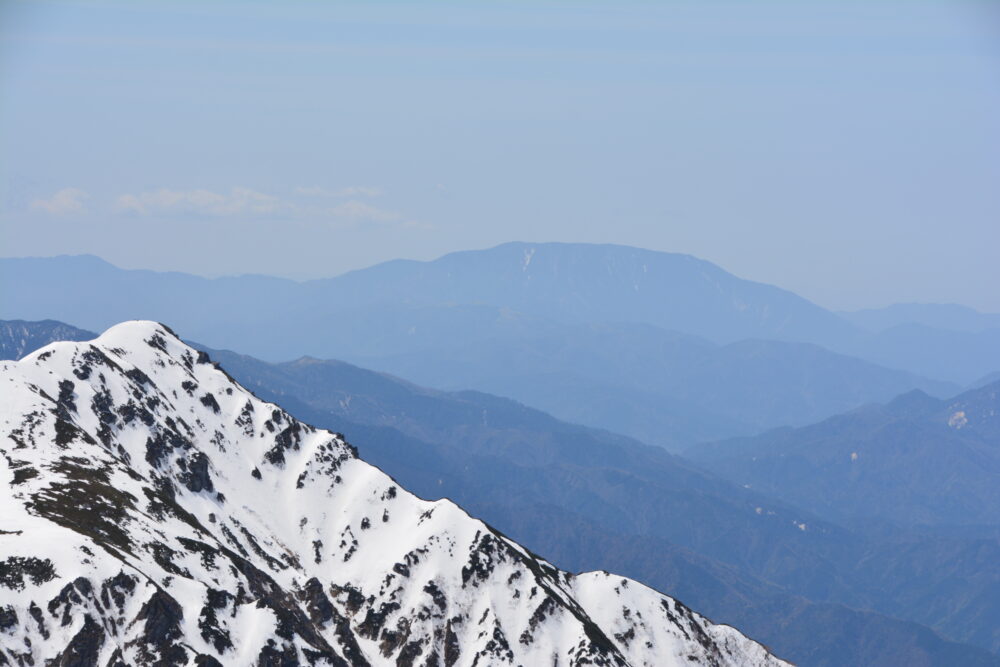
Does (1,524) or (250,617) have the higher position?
(1,524)

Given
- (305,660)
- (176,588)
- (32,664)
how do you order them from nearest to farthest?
(32,664) → (176,588) → (305,660)

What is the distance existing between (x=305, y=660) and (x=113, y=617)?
39.1m

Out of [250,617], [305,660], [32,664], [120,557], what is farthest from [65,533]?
[305,660]

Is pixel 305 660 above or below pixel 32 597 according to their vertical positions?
below

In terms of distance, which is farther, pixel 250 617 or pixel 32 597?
pixel 250 617

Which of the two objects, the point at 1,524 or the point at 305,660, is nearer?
the point at 1,524

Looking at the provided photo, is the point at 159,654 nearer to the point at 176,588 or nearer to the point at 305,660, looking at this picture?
the point at 176,588

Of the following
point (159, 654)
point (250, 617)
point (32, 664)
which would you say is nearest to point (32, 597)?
point (32, 664)

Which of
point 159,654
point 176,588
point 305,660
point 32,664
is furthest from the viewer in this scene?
point 305,660

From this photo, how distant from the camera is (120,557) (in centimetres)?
18100

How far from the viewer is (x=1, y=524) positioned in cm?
17738

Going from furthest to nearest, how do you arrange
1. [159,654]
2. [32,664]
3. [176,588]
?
[176,588], [159,654], [32,664]

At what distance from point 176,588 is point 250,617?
14771 mm

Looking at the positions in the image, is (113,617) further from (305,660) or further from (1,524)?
(305,660)
